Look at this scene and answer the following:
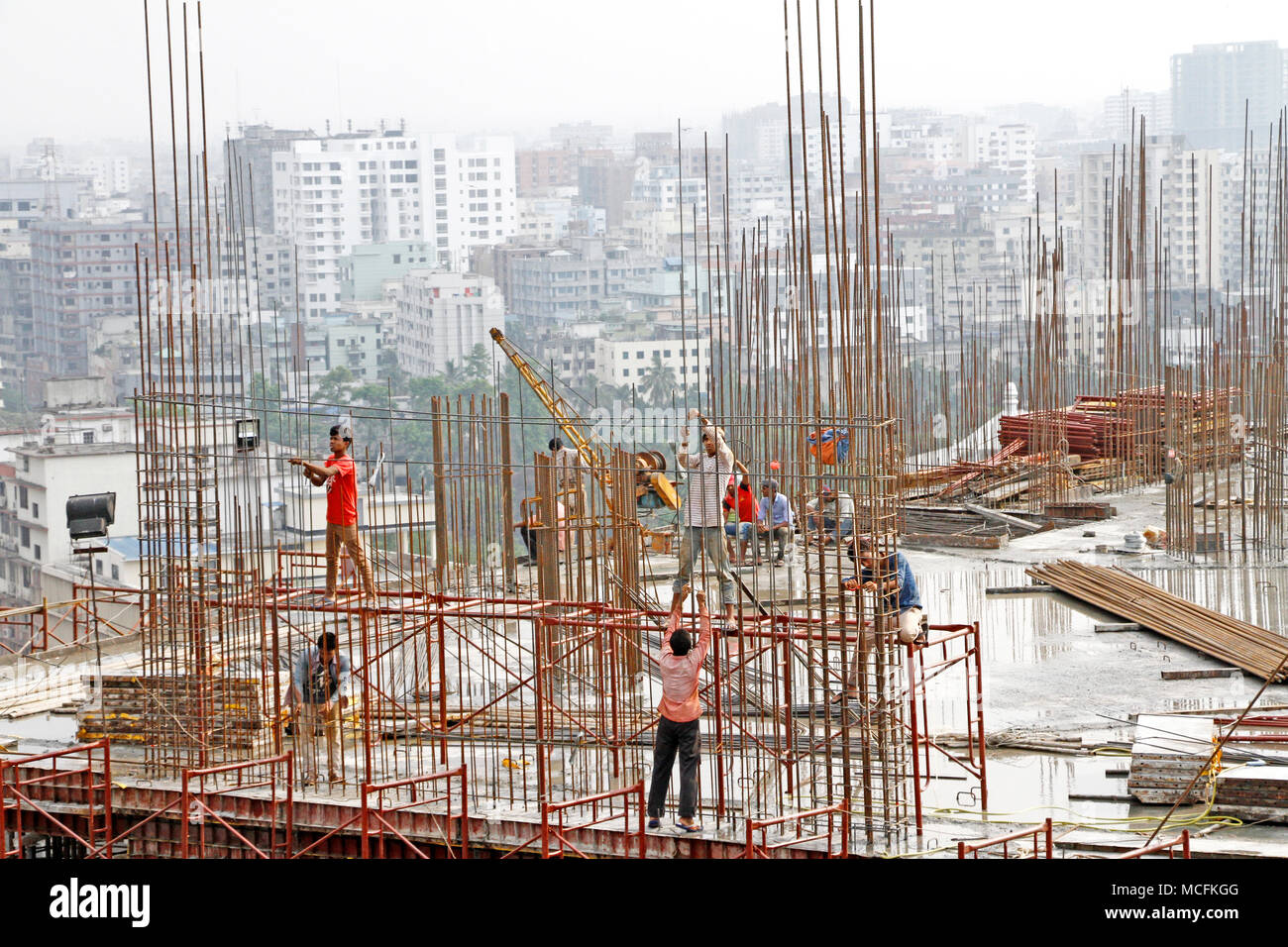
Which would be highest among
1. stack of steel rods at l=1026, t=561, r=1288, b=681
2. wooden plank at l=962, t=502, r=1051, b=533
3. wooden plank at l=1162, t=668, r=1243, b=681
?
wooden plank at l=962, t=502, r=1051, b=533

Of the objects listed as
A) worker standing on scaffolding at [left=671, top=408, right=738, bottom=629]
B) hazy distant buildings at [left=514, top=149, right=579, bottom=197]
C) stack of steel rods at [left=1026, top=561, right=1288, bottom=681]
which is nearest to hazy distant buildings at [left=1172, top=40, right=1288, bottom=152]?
hazy distant buildings at [left=514, top=149, right=579, bottom=197]

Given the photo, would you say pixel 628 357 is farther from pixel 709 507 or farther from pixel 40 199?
pixel 709 507

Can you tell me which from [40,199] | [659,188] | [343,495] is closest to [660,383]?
[659,188]

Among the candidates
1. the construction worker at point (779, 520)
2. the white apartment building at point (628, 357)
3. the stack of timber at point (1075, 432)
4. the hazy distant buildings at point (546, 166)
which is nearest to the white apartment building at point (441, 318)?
the white apartment building at point (628, 357)

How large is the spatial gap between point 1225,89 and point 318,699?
101 meters

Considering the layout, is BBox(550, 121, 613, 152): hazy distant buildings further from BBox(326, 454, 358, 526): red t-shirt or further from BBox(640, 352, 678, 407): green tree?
BBox(326, 454, 358, 526): red t-shirt

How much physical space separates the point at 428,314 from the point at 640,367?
10971mm

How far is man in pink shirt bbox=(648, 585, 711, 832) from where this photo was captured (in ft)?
29.6

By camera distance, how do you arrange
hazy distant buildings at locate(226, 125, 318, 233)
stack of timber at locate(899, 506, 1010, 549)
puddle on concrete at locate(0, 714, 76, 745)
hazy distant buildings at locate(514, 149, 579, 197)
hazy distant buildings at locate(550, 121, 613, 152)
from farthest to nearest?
hazy distant buildings at locate(550, 121, 613, 152), hazy distant buildings at locate(514, 149, 579, 197), hazy distant buildings at locate(226, 125, 318, 233), stack of timber at locate(899, 506, 1010, 549), puddle on concrete at locate(0, 714, 76, 745)

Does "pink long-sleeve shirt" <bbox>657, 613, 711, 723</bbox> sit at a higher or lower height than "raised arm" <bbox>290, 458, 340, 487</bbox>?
lower

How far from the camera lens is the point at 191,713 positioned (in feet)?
36.5

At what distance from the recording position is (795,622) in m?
9.90

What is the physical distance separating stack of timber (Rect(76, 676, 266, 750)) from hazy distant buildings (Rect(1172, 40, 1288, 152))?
96.6m
